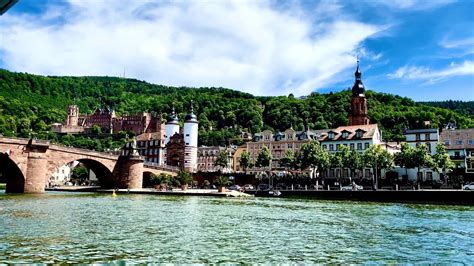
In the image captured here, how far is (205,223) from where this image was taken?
2652 centimetres

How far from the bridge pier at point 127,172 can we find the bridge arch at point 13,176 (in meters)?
19.0

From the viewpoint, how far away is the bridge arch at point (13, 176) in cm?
5758

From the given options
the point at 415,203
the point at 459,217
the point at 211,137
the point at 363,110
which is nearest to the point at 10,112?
the point at 211,137

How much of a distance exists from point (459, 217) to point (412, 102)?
118457 millimetres

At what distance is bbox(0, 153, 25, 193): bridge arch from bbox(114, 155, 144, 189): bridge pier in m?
19.0

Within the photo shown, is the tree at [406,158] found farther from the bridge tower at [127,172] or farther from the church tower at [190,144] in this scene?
the church tower at [190,144]

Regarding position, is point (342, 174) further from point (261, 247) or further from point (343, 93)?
point (343, 93)

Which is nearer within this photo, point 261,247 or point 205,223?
point 261,247

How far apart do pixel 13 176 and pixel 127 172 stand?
65.9ft

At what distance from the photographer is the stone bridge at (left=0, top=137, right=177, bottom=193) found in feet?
188

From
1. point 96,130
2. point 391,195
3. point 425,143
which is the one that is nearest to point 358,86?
point 425,143

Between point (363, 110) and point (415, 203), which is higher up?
point (363, 110)

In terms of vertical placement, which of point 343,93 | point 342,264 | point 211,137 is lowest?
point 342,264

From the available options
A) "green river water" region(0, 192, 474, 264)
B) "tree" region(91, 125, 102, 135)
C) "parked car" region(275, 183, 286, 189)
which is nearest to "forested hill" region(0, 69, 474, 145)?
"tree" region(91, 125, 102, 135)
